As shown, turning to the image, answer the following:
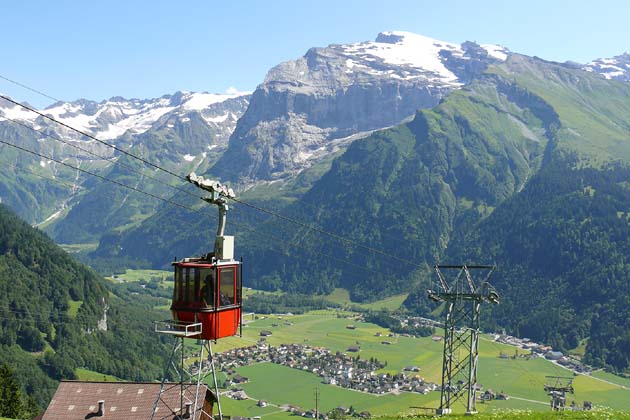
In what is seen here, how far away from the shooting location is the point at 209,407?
74688mm

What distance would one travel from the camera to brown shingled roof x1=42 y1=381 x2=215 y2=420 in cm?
6519

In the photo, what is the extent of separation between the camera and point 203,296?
4056 centimetres

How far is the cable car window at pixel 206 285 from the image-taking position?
133ft

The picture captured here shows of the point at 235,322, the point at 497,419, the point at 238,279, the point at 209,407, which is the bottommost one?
the point at 209,407

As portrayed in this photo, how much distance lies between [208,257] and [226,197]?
159 inches

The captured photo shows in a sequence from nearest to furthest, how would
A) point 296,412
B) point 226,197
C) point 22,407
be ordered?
point 226,197 → point 22,407 → point 296,412

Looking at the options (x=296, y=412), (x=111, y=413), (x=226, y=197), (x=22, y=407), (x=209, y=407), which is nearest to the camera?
(x=226, y=197)

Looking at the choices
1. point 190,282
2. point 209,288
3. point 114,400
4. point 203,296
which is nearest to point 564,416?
point 209,288

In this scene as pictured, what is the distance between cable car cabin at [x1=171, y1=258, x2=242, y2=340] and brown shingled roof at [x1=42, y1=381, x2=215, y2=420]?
26.0m

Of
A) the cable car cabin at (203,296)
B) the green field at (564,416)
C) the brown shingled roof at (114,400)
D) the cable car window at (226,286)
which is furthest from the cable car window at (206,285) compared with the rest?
the brown shingled roof at (114,400)

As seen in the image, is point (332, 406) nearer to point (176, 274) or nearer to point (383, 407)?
point (383, 407)

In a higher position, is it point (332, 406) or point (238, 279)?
point (238, 279)

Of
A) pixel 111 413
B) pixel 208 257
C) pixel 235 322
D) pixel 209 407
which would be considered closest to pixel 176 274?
pixel 208 257

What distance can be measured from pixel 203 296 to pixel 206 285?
0.71m
